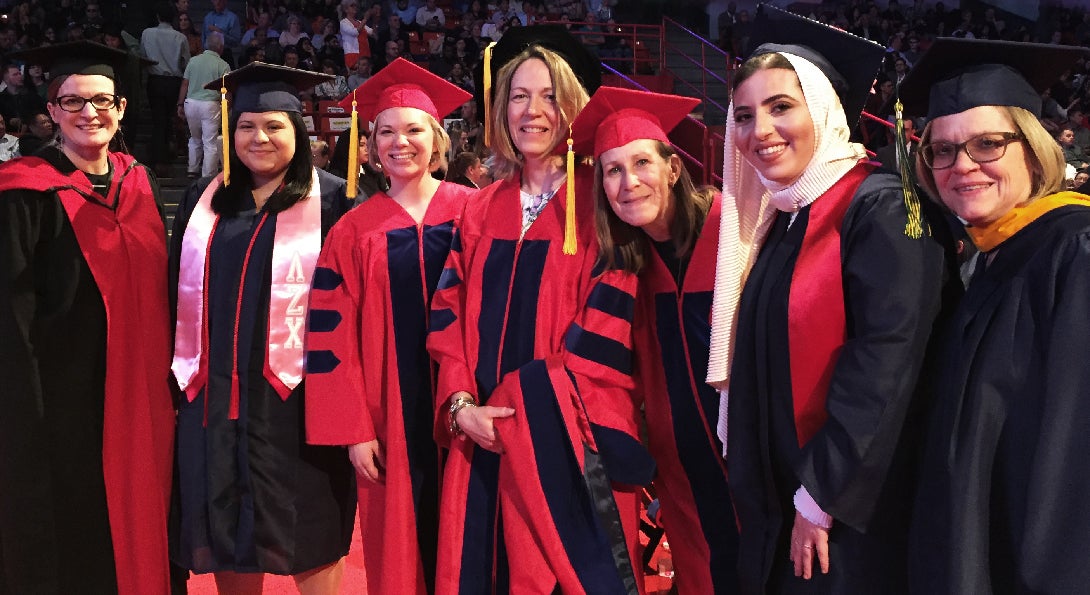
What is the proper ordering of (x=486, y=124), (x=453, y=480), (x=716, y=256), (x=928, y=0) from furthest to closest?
(x=928, y=0) < (x=486, y=124) < (x=453, y=480) < (x=716, y=256)

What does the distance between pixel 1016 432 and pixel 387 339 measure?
1764mm

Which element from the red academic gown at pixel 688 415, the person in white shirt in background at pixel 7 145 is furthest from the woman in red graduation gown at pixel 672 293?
the person in white shirt in background at pixel 7 145

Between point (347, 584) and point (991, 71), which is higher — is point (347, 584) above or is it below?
below

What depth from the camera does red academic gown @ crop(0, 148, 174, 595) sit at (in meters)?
2.80

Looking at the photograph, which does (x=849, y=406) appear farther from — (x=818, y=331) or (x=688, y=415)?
(x=688, y=415)

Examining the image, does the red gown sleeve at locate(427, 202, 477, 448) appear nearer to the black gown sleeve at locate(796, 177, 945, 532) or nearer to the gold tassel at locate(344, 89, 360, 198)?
the gold tassel at locate(344, 89, 360, 198)

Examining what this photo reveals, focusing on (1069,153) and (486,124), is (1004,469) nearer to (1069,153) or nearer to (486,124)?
(486,124)

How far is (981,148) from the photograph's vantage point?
168 cm

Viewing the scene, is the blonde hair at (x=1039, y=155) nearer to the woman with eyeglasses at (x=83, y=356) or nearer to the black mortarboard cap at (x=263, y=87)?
the black mortarboard cap at (x=263, y=87)

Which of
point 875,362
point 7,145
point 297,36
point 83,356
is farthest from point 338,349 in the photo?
point 297,36

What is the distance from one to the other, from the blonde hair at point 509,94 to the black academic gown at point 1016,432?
1246 mm

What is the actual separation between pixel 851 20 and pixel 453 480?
1556 centimetres

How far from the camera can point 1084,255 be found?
1480 mm

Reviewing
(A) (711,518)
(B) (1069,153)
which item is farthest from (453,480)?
(B) (1069,153)
